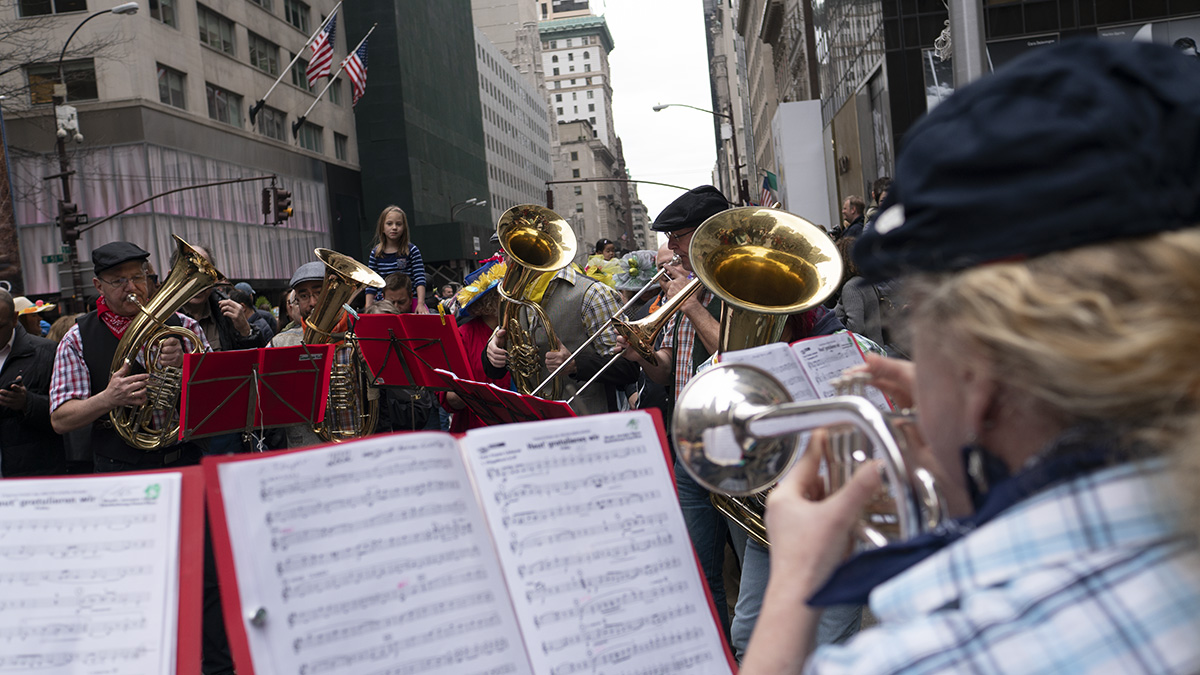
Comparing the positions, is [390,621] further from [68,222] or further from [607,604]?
[68,222]

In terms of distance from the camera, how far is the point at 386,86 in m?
47.4

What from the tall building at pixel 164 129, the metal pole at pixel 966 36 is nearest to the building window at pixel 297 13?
the tall building at pixel 164 129

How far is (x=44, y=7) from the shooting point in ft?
90.4

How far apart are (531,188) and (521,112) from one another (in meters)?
7.73

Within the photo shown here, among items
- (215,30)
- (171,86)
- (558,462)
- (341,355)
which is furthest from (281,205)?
(558,462)

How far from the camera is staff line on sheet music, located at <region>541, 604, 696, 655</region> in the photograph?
1.79m

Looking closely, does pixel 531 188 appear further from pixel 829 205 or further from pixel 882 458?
pixel 882 458

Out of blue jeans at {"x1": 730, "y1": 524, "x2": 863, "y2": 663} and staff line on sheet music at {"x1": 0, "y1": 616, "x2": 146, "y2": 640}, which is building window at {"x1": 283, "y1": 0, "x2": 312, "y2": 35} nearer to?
blue jeans at {"x1": 730, "y1": 524, "x2": 863, "y2": 663}

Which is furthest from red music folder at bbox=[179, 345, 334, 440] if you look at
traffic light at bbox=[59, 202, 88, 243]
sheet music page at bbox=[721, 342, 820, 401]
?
traffic light at bbox=[59, 202, 88, 243]

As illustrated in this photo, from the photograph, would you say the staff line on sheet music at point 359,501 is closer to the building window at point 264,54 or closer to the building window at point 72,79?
the building window at point 72,79

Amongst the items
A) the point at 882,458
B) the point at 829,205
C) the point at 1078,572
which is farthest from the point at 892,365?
the point at 829,205

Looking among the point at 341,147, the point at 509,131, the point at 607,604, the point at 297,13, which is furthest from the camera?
the point at 509,131

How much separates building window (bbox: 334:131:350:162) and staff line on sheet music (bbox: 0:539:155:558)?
139ft

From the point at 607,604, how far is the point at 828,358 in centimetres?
151
